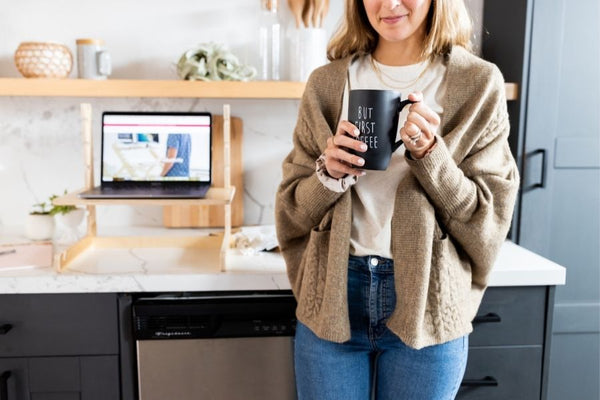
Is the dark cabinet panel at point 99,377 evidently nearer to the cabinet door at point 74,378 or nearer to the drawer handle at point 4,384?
the cabinet door at point 74,378

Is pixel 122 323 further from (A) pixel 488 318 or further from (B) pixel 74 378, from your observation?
(A) pixel 488 318

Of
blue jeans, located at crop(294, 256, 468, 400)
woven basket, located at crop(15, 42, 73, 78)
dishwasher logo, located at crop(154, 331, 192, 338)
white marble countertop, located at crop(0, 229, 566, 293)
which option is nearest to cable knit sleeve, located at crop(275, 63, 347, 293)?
blue jeans, located at crop(294, 256, 468, 400)

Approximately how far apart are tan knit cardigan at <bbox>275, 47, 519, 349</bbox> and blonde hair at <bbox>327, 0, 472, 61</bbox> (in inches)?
1.4

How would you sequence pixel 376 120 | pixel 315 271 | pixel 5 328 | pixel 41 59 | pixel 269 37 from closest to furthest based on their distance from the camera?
pixel 376 120 < pixel 315 271 < pixel 5 328 < pixel 41 59 < pixel 269 37

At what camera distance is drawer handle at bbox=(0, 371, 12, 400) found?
1405 millimetres

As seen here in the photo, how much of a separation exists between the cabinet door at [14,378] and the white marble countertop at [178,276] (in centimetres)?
19

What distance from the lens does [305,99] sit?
3.77 feet

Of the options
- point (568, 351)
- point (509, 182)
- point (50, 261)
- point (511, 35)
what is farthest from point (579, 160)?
point (50, 261)

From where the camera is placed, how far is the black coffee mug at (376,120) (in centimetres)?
87

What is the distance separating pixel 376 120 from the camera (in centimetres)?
87

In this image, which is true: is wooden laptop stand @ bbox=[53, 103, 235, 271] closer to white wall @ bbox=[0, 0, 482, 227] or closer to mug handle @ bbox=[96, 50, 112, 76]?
mug handle @ bbox=[96, 50, 112, 76]

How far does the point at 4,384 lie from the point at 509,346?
127 cm

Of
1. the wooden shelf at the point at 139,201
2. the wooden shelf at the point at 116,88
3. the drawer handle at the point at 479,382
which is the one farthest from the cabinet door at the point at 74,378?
the drawer handle at the point at 479,382

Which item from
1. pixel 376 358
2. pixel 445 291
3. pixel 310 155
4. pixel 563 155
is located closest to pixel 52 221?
pixel 310 155
